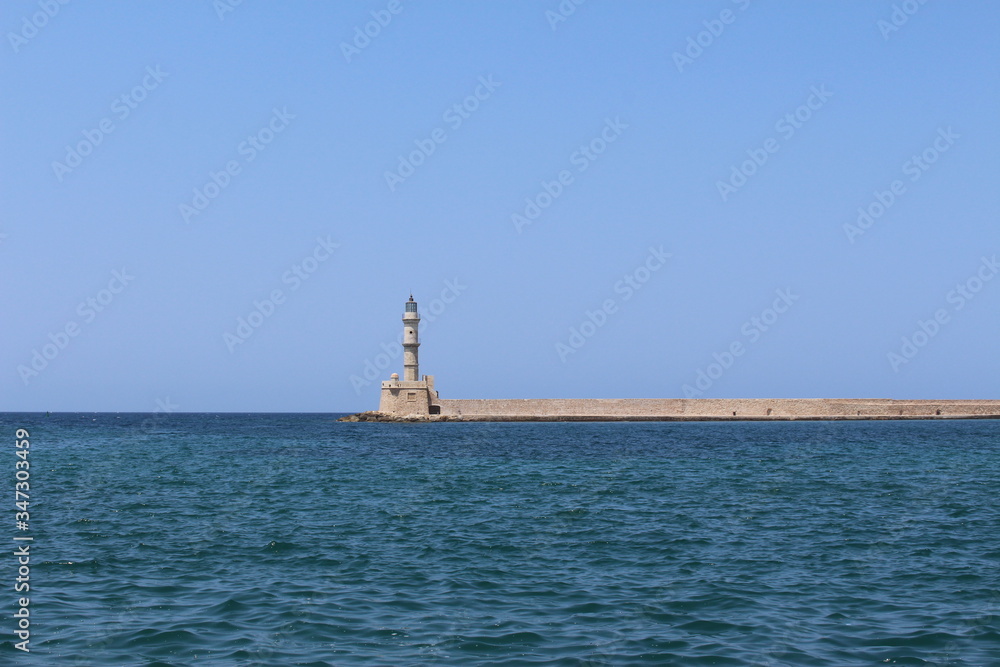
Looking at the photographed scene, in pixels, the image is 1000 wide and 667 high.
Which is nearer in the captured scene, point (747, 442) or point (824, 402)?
point (747, 442)

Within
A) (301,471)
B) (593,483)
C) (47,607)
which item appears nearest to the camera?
(47,607)

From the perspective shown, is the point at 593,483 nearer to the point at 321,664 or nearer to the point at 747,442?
the point at 321,664

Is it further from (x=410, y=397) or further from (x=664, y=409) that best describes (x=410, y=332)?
(x=664, y=409)

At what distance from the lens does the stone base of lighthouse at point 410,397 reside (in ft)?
247

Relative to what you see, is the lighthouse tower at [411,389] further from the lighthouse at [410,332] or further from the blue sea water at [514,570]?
the blue sea water at [514,570]

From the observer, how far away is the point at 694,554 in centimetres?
1387

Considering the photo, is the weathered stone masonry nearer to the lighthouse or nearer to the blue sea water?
the lighthouse

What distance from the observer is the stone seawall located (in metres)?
76.9

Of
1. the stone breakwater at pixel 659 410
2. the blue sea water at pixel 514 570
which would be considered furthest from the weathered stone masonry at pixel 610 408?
the blue sea water at pixel 514 570

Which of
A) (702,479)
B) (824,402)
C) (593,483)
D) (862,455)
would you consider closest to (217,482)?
(593,483)

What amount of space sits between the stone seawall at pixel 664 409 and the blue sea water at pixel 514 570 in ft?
163

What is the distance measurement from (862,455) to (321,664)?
3231cm

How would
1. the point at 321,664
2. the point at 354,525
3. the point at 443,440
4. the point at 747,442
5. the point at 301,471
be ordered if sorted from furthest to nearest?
the point at 443,440
the point at 747,442
the point at 301,471
the point at 354,525
the point at 321,664

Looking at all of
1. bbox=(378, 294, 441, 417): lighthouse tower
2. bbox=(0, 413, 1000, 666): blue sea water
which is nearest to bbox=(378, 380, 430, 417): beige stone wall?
bbox=(378, 294, 441, 417): lighthouse tower
